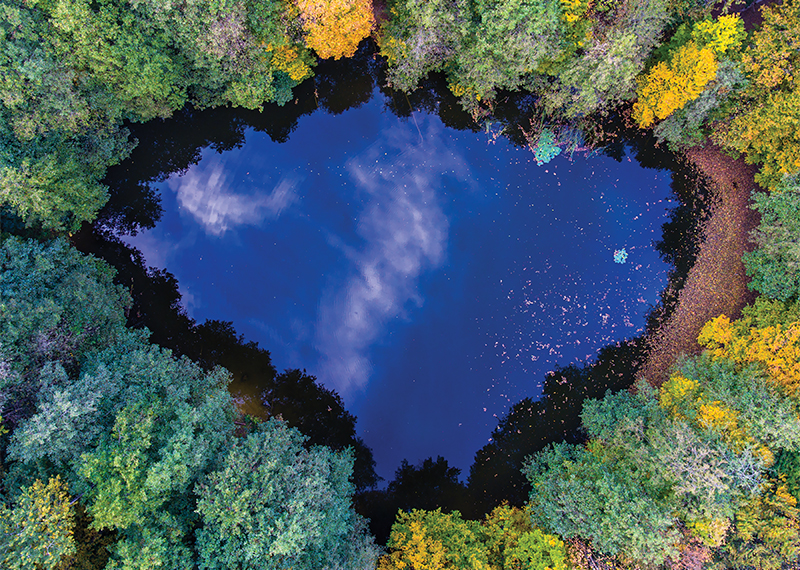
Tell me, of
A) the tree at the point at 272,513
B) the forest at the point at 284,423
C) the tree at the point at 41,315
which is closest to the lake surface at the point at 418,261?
the forest at the point at 284,423

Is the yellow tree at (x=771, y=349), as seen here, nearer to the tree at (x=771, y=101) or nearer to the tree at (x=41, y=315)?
the tree at (x=771, y=101)

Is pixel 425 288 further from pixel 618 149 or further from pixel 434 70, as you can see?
pixel 618 149

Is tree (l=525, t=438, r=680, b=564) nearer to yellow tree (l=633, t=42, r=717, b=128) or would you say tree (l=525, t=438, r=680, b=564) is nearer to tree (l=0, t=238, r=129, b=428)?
yellow tree (l=633, t=42, r=717, b=128)

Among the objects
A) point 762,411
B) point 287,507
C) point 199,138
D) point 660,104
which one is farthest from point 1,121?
point 762,411

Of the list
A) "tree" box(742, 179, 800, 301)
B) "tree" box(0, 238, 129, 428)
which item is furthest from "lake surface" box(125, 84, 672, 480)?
"tree" box(0, 238, 129, 428)

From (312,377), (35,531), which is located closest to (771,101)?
(312,377)

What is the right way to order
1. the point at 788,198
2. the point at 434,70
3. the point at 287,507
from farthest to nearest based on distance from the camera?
the point at 434,70
the point at 788,198
the point at 287,507
